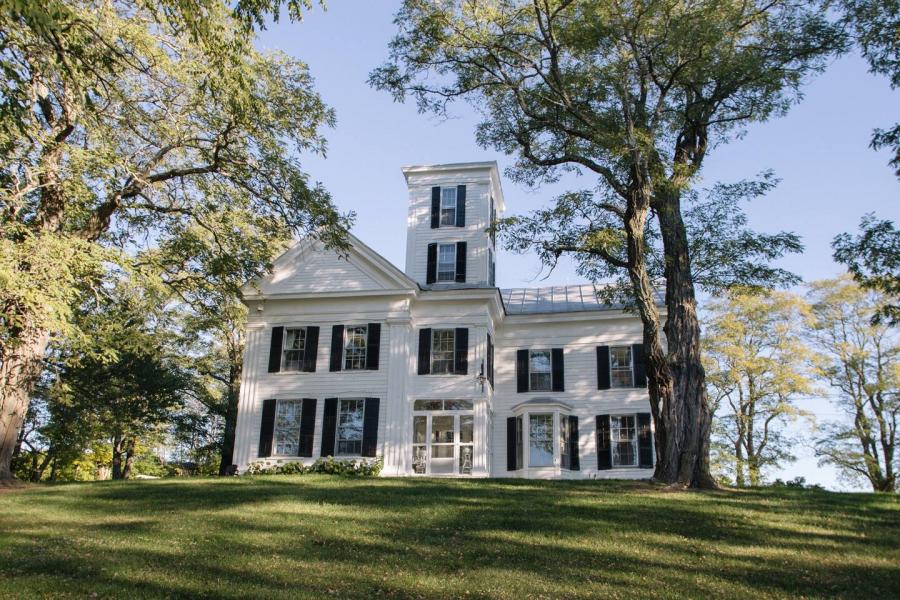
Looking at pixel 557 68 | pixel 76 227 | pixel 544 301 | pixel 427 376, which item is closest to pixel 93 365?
pixel 76 227

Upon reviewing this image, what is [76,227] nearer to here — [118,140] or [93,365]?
[118,140]

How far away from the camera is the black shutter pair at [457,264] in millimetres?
23438

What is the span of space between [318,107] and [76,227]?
20.4 ft

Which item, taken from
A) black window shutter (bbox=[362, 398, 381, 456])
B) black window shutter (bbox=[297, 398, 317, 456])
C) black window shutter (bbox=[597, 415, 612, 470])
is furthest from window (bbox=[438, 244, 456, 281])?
black window shutter (bbox=[597, 415, 612, 470])

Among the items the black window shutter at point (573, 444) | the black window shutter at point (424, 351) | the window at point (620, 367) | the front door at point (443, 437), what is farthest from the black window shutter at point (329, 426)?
the window at point (620, 367)

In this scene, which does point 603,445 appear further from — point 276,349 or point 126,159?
point 126,159

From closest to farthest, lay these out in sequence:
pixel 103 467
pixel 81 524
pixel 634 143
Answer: pixel 81 524 < pixel 634 143 < pixel 103 467

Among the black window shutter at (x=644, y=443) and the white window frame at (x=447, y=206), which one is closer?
the black window shutter at (x=644, y=443)

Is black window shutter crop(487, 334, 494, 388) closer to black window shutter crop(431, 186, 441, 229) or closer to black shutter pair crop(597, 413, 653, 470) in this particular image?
black shutter pair crop(597, 413, 653, 470)

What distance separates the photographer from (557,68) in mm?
14984

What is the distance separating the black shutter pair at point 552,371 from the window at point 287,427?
6.84 m

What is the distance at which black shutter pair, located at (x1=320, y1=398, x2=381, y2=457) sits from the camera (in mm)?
20719

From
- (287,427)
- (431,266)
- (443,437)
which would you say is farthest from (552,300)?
(287,427)

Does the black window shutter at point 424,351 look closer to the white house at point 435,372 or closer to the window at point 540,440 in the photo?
the white house at point 435,372
